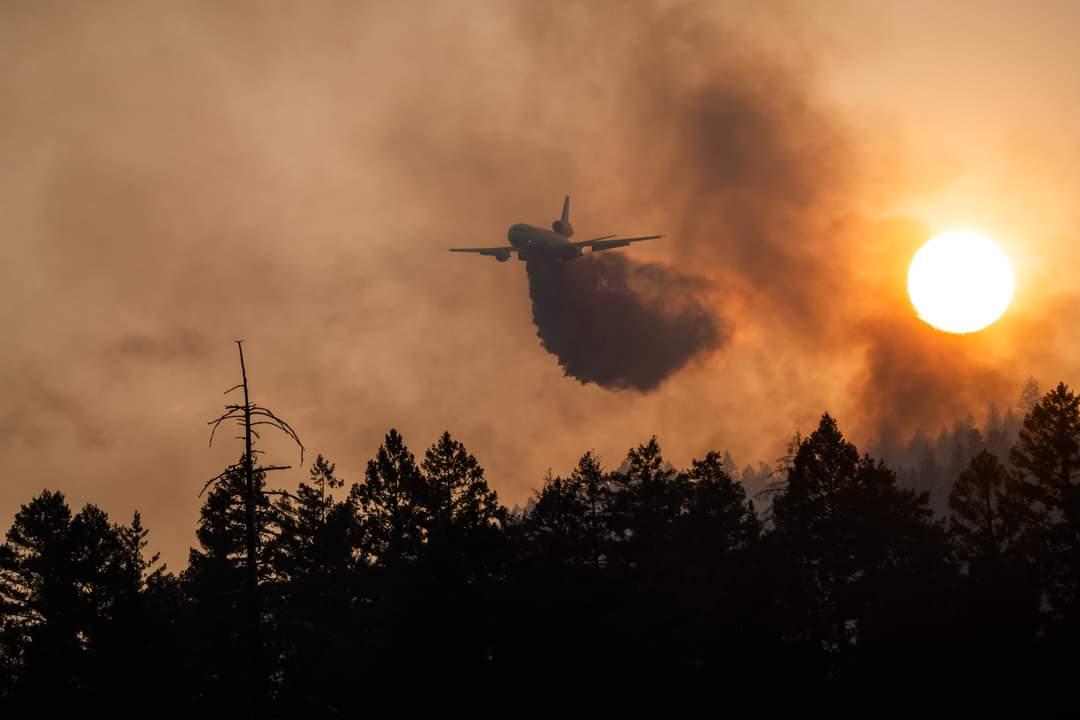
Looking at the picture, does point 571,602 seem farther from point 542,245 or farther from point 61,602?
point 542,245

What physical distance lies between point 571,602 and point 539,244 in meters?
108

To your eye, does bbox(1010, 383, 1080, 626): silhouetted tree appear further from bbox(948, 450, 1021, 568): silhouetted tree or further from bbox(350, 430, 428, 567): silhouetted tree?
bbox(350, 430, 428, 567): silhouetted tree

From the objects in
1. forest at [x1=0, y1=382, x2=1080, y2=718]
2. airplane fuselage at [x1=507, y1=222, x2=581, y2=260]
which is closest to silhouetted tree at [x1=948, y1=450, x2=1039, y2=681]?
forest at [x1=0, y1=382, x2=1080, y2=718]

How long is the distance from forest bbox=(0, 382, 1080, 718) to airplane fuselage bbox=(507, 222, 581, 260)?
86.9 m

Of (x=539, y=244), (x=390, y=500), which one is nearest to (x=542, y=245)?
(x=539, y=244)

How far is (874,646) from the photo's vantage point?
4047 centimetres

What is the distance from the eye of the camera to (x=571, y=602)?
3950 cm

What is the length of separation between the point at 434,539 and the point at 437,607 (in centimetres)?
255

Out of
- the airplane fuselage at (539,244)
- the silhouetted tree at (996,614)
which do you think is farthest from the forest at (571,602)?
the airplane fuselage at (539,244)

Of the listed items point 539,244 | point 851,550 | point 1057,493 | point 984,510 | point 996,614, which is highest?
point 539,244

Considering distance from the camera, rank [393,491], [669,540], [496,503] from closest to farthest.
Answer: [669,540], [496,503], [393,491]

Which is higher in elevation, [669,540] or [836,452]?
[836,452]

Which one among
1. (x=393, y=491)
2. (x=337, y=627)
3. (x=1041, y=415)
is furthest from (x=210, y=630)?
(x=1041, y=415)

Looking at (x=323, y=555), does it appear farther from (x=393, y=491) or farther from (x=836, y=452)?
(x=836, y=452)
